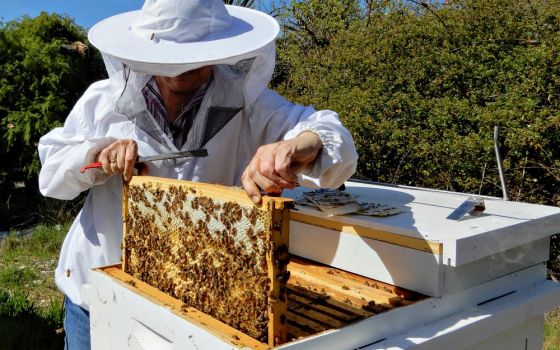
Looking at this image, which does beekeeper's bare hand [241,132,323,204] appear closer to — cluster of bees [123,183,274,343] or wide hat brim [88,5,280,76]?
cluster of bees [123,183,274,343]

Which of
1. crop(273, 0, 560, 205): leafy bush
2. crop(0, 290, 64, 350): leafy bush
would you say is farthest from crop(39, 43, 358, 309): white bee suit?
crop(273, 0, 560, 205): leafy bush

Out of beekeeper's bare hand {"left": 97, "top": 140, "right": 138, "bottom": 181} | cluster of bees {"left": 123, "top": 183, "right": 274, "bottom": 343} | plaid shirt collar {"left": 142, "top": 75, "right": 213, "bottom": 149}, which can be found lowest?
cluster of bees {"left": 123, "top": 183, "right": 274, "bottom": 343}

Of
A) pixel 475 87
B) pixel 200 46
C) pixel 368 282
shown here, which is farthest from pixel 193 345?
pixel 475 87

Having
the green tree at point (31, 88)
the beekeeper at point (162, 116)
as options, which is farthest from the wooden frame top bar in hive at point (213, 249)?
the green tree at point (31, 88)

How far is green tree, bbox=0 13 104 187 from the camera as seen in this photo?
721cm

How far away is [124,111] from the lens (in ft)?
5.99

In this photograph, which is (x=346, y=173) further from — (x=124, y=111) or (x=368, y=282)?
(x=124, y=111)

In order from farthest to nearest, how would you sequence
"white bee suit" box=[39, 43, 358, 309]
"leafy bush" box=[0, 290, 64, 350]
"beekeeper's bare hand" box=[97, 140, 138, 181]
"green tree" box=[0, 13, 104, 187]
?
1. "green tree" box=[0, 13, 104, 187]
2. "leafy bush" box=[0, 290, 64, 350]
3. "white bee suit" box=[39, 43, 358, 309]
4. "beekeeper's bare hand" box=[97, 140, 138, 181]

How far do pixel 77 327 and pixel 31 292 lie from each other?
129 inches

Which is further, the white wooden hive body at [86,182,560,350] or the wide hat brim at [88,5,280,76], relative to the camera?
the wide hat brim at [88,5,280,76]

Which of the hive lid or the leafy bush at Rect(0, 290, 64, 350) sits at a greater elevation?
the hive lid

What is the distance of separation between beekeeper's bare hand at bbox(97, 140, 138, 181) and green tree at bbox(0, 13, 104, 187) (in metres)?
6.09

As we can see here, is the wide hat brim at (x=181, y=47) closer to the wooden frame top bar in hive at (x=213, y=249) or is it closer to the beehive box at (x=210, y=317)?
the wooden frame top bar in hive at (x=213, y=249)

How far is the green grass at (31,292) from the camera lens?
11.3ft
